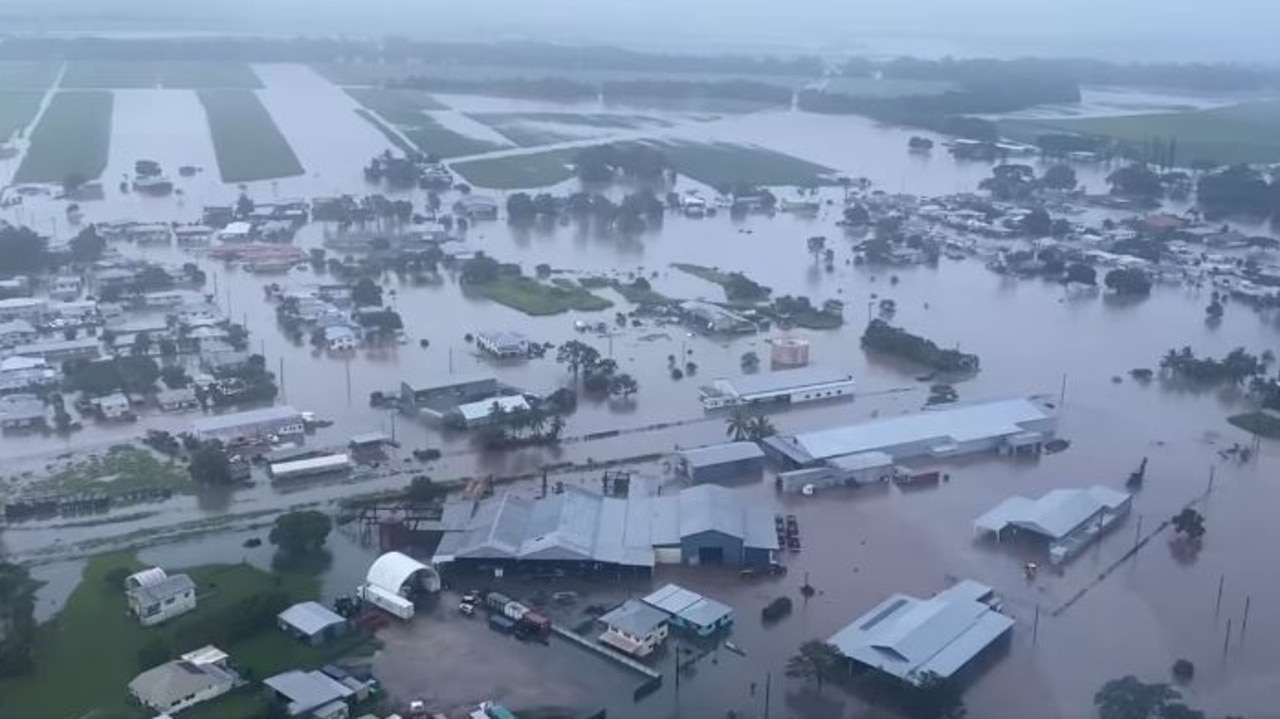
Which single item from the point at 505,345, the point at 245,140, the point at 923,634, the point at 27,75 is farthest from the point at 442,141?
the point at 923,634

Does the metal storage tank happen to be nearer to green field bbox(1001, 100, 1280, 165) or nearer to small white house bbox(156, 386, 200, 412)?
small white house bbox(156, 386, 200, 412)

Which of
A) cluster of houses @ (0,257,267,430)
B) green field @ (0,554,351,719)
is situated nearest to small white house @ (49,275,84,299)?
cluster of houses @ (0,257,267,430)

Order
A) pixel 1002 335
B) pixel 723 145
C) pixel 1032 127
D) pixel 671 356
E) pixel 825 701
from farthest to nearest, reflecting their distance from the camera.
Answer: pixel 1032 127
pixel 723 145
pixel 1002 335
pixel 671 356
pixel 825 701

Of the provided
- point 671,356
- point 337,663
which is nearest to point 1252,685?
point 337,663

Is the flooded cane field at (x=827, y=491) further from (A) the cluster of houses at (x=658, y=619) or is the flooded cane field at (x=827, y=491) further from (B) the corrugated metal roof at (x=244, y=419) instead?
(B) the corrugated metal roof at (x=244, y=419)

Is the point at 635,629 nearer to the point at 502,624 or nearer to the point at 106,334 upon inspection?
the point at 502,624

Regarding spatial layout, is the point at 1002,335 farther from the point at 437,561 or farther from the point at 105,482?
the point at 105,482
